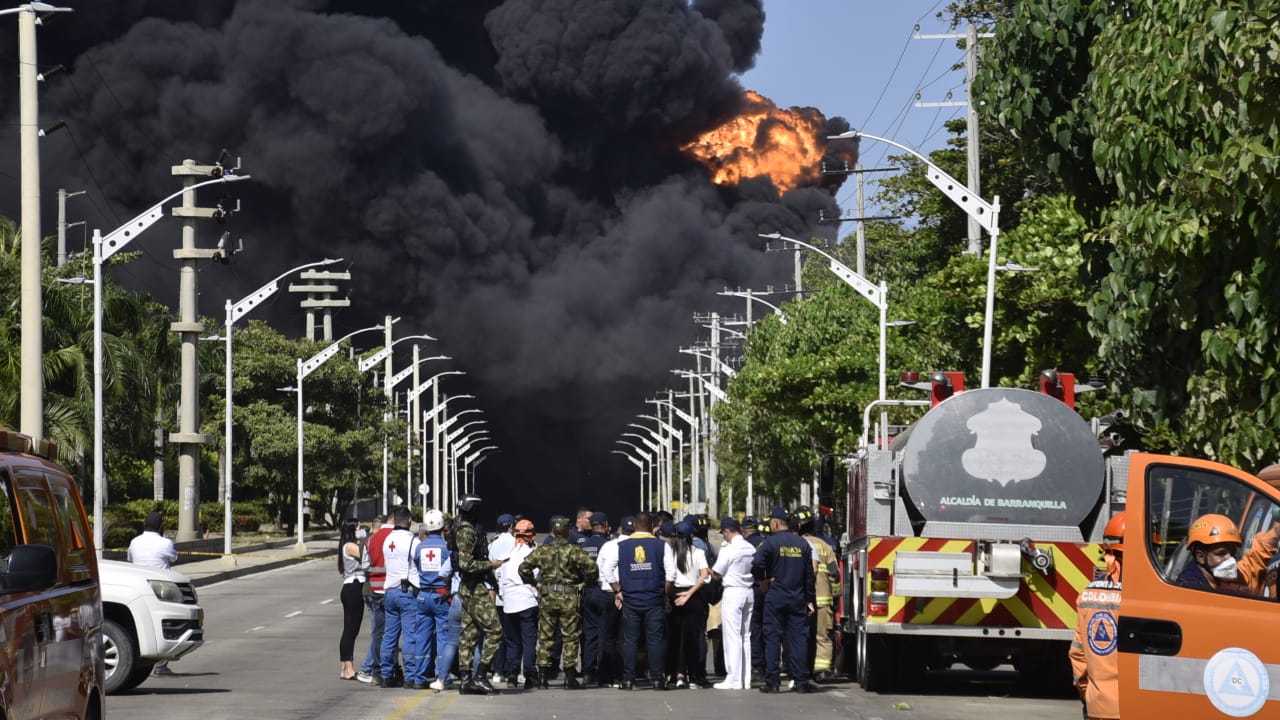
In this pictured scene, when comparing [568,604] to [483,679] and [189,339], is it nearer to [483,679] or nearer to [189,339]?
[483,679]

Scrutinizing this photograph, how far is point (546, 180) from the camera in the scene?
368ft


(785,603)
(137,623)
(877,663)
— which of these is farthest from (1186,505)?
(137,623)

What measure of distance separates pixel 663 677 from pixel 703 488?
11657 centimetres

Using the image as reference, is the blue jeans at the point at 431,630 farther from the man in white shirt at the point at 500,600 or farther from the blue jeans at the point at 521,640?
the blue jeans at the point at 521,640

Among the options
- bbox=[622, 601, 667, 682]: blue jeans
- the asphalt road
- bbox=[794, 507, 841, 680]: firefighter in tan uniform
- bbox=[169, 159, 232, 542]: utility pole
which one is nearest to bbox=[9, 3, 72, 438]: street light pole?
the asphalt road

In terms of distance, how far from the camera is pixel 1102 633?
10086 millimetres

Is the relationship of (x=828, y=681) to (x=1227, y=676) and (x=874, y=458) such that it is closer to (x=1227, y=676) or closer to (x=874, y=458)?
(x=874, y=458)

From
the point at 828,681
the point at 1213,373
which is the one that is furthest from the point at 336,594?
the point at 1213,373

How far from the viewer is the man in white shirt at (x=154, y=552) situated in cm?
2123

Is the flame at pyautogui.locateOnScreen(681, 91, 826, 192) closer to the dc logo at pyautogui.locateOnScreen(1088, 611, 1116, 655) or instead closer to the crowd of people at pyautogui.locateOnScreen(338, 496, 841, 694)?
the crowd of people at pyautogui.locateOnScreen(338, 496, 841, 694)

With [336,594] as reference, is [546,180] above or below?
above

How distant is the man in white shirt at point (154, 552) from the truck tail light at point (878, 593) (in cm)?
801

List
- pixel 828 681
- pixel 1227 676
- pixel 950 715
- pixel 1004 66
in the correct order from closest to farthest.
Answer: pixel 1227 676 → pixel 950 715 → pixel 1004 66 → pixel 828 681

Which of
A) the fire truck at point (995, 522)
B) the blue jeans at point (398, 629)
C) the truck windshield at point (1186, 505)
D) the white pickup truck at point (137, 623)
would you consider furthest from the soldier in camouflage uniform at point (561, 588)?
the truck windshield at point (1186, 505)
